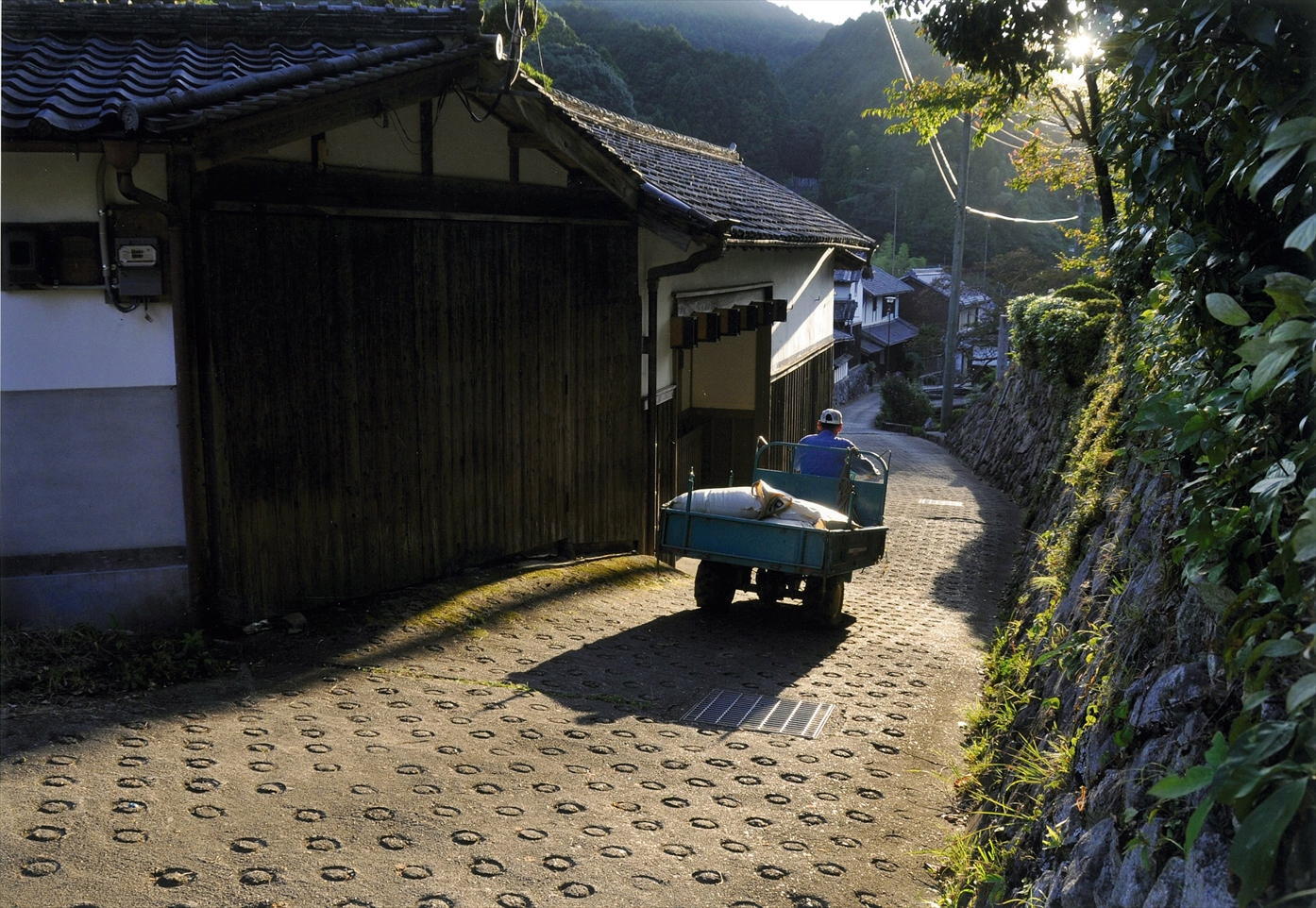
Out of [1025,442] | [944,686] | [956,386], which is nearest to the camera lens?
[944,686]

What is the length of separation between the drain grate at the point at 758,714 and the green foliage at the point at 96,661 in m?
3.36

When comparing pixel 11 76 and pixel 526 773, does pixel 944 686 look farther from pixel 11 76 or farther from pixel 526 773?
pixel 11 76

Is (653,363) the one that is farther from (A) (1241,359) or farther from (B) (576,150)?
(A) (1241,359)

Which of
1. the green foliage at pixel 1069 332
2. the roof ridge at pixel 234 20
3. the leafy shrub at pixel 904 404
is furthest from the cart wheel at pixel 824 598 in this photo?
the leafy shrub at pixel 904 404

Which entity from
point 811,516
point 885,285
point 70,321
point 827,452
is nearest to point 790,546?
point 811,516

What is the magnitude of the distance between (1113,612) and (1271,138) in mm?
3188

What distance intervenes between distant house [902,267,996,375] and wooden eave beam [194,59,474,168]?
159 ft

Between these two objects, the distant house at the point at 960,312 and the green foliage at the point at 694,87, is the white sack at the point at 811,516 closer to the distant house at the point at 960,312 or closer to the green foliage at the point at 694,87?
the distant house at the point at 960,312

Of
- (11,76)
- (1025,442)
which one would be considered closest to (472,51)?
(11,76)

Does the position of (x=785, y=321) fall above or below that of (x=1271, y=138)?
below

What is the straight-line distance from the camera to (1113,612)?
18.2 ft

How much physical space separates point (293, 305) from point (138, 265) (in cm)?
125

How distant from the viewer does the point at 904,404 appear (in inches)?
1881

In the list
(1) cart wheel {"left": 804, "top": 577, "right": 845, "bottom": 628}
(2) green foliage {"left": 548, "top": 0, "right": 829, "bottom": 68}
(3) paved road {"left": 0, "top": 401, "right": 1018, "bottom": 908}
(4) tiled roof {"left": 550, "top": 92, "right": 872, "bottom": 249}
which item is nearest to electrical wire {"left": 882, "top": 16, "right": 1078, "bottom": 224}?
(4) tiled roof {"left": 550, "top": 92, "right": 872, "bottom": 249}
